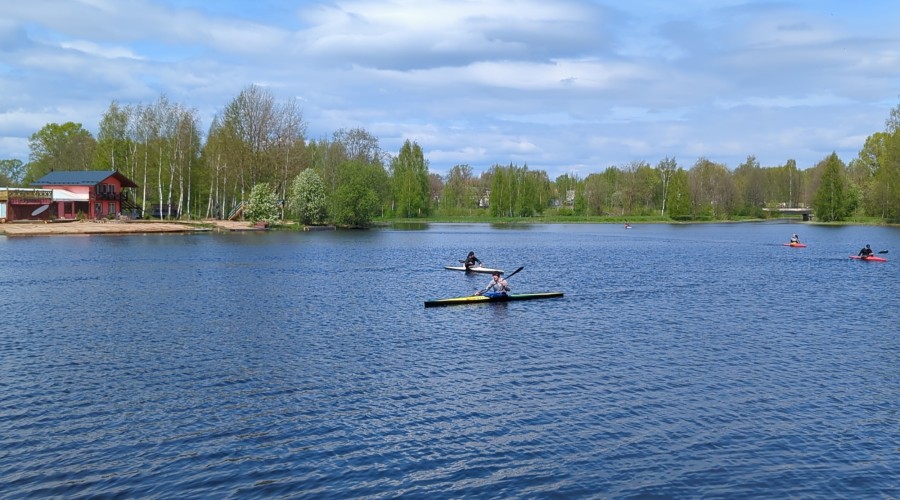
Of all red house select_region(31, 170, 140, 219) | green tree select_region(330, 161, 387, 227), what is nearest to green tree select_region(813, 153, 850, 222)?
green tree select_region(330, 161, 387, 227)

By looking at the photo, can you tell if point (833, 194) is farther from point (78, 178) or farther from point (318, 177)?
point (78, 178)

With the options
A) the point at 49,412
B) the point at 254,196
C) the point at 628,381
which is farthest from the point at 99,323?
the point at 254,196

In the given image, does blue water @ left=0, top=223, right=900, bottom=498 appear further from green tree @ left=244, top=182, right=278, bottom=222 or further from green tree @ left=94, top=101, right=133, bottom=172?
green tree @ left=94, top=101, right=133, bottom=172

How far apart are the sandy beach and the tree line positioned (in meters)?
5.68

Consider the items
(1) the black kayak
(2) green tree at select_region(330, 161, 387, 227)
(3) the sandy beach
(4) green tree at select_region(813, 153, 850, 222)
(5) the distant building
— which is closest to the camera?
(1) the black kayak

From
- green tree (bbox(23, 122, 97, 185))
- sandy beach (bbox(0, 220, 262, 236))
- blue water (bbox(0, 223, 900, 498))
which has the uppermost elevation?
green tree (bbox(23, 122, 97, 185))

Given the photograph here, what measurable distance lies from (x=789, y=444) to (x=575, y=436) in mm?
5116

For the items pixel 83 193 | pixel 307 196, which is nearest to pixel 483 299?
pixel 307 196

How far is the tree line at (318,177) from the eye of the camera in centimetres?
11125

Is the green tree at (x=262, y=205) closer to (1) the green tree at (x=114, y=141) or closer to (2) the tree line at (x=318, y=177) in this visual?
(2) the tree line at (x=318, y=177)

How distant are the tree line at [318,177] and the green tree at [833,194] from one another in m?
0.25

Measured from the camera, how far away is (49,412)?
1892 centimetres

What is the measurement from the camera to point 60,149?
133 m

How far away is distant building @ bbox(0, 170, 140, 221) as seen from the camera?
100m
